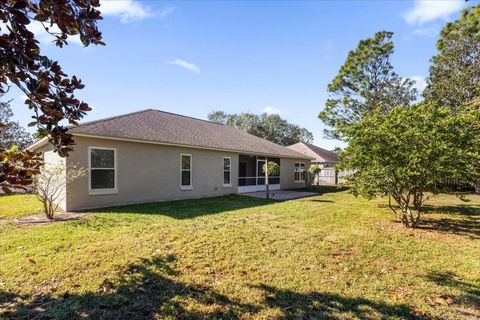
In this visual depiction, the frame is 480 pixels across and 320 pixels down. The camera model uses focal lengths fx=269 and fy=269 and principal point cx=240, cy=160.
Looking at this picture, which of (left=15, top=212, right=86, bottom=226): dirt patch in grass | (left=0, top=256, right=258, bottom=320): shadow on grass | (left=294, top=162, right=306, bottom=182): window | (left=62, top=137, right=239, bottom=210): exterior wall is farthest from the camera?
(left=294, top=162, right=306, bottom=182): window

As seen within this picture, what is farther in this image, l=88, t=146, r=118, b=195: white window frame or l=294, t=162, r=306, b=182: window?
l=294, t=162, r=306, b=182: window

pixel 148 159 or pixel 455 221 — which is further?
pixel 148 159

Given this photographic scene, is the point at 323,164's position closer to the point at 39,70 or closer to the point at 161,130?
the point at 161,130

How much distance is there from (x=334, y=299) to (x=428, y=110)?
6398mm

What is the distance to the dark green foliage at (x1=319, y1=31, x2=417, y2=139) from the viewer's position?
2125 cm

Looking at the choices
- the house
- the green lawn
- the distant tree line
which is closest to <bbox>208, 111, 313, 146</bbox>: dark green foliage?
the house

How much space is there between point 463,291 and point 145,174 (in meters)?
10.9

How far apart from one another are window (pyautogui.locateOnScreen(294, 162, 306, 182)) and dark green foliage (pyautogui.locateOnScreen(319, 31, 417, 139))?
403 cm

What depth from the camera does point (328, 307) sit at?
3.47 metres

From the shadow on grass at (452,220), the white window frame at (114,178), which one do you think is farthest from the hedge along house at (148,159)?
the shadow on grass at (452,220)

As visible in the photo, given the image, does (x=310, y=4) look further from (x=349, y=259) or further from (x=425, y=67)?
(x=425, y=67)

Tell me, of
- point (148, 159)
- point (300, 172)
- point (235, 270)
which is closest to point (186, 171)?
point (148, 159)

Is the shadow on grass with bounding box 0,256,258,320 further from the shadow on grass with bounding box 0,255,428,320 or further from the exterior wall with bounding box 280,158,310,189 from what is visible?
the exterior wall with bounding box 280,158,310,189

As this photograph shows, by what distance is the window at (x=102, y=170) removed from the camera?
10.2 metres
